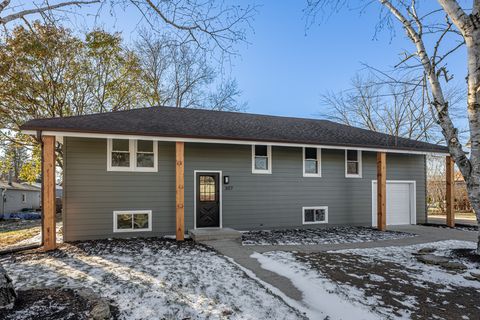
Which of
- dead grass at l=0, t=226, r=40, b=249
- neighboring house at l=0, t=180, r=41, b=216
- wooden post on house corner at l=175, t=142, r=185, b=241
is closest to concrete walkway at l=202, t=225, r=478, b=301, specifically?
wooden post on house corner at l=175, t=142, r=185, b=241

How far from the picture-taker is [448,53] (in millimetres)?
6215

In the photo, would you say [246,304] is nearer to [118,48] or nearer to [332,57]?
[332,57]

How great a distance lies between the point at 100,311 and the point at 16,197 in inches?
1044

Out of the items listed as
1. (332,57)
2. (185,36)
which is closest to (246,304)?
(185,36)

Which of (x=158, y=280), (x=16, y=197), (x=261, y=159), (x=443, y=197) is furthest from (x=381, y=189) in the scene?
(x=16, y=197)

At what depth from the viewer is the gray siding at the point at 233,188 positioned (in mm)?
7785

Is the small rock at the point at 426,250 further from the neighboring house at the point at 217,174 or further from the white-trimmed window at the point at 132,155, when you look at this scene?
the white-trimmed window at the point at 132,155

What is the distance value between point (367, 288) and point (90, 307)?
381 cm

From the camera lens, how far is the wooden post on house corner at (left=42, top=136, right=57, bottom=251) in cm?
657

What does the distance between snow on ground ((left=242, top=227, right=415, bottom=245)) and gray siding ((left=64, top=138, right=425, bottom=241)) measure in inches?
→ 19.3

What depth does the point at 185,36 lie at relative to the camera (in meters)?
5.38

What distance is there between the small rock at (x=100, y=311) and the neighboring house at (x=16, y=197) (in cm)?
2290

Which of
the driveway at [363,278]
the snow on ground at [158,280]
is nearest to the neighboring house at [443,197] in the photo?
the driveway at [363,278]

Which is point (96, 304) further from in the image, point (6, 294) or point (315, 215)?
point (315, 215)
